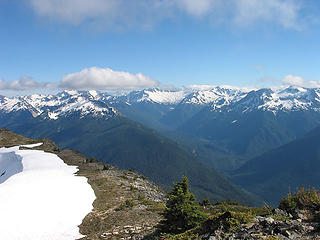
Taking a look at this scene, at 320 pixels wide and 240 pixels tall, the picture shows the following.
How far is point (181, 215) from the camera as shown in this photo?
14.8 meters

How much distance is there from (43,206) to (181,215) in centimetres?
1962

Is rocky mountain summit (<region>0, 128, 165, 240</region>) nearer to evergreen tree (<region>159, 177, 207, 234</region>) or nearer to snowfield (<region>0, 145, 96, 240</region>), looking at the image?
snowfield (<region>0, 145, 96, 240</region>)

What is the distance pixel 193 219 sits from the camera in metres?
14.7

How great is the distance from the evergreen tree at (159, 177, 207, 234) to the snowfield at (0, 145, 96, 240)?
10.5 meters

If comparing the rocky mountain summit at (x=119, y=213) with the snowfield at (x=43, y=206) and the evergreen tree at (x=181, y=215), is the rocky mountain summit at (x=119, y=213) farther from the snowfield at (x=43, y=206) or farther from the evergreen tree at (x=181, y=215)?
the evergreen tree at (x=181, y=215)

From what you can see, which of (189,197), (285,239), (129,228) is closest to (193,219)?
(189,197)

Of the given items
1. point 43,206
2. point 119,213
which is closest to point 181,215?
point 119,213

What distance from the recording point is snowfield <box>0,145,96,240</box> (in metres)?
21.4

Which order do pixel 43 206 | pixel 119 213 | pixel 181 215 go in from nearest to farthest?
pixel 181 215 < pixel 119 213 < pixel 43 206

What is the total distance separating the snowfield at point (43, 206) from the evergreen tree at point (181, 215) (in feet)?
34.5

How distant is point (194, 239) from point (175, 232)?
155 inches

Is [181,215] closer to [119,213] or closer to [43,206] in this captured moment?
[119,213]

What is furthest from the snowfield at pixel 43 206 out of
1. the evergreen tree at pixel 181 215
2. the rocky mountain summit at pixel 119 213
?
the evergreen tree at pixel 181 215

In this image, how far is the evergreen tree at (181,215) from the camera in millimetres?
14477
